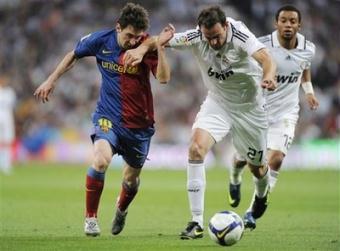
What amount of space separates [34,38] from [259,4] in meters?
7.87

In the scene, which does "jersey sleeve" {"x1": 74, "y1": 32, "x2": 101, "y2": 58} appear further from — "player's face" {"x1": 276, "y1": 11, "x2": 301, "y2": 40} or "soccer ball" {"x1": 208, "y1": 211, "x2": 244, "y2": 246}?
"player's face" {"x1": 276, "y1": 11, "x2": 301, "y2": 40}

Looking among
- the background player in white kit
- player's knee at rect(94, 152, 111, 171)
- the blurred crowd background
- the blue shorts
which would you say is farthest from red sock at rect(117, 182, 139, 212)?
the blurred crowd background

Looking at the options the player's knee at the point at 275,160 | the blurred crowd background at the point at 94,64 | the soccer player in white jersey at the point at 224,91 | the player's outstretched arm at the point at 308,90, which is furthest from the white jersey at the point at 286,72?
the blurred crowd background at the point at 94,64

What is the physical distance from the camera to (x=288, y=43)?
11.8m

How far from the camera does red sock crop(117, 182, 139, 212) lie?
10.3 meters

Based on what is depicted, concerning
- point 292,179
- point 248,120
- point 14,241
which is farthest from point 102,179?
point 292,179

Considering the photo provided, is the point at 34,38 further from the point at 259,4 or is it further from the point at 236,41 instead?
the point at 236,41

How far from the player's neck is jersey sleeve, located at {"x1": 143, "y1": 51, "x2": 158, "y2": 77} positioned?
2.73 meters

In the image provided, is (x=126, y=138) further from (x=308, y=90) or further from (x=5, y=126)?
(x=5, y=126)

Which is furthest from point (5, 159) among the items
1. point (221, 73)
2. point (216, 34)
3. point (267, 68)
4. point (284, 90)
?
point (267, 68)

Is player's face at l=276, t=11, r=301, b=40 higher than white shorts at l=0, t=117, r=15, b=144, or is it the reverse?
player's face at l=276, t=11, r=301, b=40

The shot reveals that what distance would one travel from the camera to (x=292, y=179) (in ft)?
74.1

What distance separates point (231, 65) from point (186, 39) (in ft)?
1.82

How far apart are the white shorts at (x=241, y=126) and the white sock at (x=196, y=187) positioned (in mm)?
500
